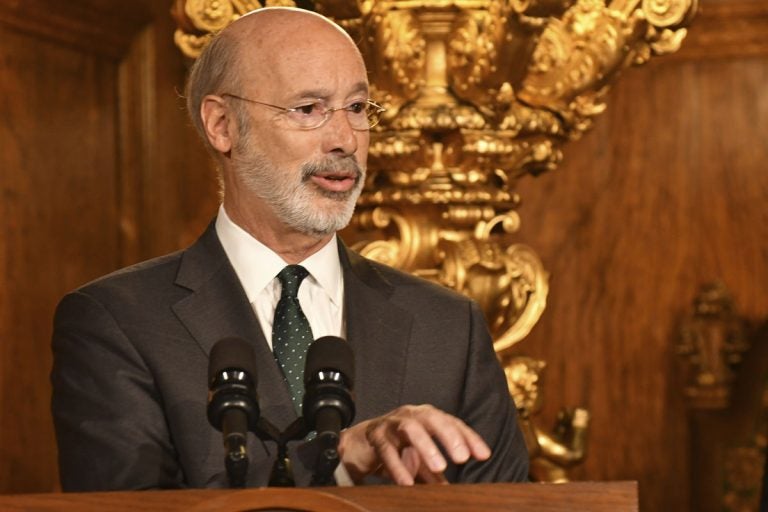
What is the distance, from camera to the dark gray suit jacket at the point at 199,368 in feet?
7.65

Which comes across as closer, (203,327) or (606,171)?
(203,327)

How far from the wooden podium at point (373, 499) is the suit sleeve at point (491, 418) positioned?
2.26ft

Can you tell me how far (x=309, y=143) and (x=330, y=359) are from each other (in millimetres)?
720

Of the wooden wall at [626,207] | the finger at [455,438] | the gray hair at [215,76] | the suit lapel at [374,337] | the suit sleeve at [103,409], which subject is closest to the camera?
the finger at [455,438]

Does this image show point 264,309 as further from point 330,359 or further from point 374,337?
point 330,359

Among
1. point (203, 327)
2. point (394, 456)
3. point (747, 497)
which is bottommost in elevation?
point (747, 497)

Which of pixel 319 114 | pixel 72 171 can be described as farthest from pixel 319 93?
pixel 72 171

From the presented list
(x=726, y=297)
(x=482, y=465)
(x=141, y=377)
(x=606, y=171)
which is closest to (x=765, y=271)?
(x=726, y=297)

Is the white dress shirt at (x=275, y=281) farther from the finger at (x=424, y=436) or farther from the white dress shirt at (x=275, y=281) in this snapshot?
the finger at (x=424, y=436)

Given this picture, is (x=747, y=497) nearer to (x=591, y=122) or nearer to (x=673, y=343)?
(x=673, y=343)

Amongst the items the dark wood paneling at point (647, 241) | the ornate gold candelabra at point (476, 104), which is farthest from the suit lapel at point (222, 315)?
the dark wood paneling at point (647, 241)

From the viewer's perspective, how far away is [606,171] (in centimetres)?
449

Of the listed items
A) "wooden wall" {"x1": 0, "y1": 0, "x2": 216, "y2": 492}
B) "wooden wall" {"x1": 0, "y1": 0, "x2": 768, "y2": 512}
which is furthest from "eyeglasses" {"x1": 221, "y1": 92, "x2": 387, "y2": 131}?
"wooden wall" {"x1": 0, "y1": 0, "x2": 768, "y2": 512}

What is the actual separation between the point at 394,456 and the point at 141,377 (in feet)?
1.60
